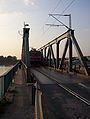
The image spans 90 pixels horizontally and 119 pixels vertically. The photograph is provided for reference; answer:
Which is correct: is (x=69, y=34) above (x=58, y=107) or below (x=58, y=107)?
above

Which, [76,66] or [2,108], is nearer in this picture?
[2,108]

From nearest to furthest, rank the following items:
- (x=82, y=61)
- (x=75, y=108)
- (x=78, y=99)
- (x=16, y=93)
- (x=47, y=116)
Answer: (x=47, y=116), (x=75, y=108), (x=78, y=99), (x=16, y=93), (x=82, y=61)

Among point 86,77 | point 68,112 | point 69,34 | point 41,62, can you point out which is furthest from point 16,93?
point 41,62

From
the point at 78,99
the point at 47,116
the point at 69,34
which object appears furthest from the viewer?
the point at 69,34

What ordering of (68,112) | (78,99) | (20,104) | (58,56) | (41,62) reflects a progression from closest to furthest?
(68,112), (20,104), (78,99), (58,56), (41,62)

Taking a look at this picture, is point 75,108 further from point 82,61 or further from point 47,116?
point 82,61

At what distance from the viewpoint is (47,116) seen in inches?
438

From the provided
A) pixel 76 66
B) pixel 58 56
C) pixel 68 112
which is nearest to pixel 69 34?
pixel 76 66

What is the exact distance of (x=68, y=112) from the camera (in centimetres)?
1206

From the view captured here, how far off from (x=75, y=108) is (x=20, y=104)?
263 centimetres

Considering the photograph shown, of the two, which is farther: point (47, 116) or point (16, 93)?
point (16, 93)

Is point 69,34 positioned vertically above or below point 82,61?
above

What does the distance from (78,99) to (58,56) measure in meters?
42.9

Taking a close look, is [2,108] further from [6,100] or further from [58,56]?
[58,56]
